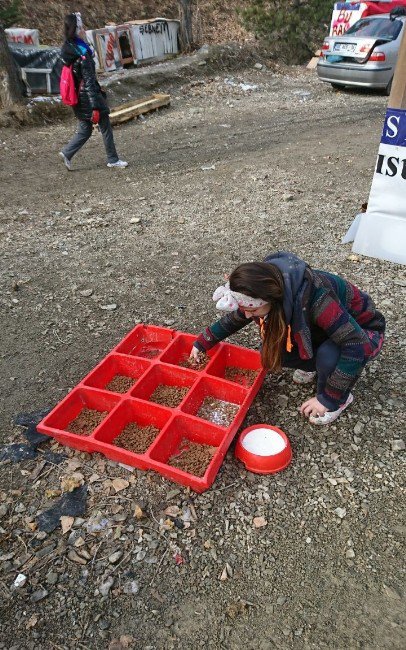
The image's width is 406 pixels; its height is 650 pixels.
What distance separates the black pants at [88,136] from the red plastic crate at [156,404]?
4213mm

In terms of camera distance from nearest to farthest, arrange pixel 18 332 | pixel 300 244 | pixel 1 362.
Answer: pixel 1 362, pixel 18 332, pixel 300 244

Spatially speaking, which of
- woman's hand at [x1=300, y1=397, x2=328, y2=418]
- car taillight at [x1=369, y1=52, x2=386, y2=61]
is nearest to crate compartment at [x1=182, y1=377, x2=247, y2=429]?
woman's hand at [x1=300, y1=397, x2=328, y2=418]

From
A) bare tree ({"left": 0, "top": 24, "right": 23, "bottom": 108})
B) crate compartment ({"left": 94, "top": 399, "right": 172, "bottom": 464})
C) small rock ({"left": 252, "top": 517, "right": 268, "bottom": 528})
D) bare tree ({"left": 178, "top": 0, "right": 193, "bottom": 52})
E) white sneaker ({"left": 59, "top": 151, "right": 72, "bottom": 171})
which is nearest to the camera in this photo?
small rock ({"left": 252, "top": 517, "right": 268, "bottom": 528})

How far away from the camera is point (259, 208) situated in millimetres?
5477

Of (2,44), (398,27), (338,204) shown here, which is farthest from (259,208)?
(398,27)

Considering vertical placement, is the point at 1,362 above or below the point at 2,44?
below

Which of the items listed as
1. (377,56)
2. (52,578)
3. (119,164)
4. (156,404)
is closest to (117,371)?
(156,404)

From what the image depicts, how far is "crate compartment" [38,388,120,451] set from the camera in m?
2.55

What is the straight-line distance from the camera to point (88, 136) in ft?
21.5

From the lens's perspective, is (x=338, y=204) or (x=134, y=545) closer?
(x=134, y=545)

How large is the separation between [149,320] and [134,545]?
1.88 meters

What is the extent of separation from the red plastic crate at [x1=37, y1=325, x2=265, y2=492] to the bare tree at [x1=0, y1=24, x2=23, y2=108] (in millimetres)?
7699

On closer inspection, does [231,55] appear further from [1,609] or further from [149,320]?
[1,609]

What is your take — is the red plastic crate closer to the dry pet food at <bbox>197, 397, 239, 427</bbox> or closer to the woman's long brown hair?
the dry pet food at <bbox>197, 397, 239, 427</bbox>
